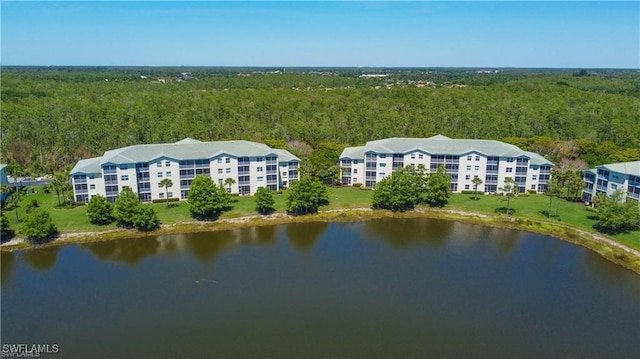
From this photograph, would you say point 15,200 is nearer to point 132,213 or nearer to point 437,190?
point 132,213

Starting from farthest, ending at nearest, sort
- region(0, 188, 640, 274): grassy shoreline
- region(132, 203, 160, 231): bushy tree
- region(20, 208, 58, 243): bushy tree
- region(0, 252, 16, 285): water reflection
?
region(132, 203, 160, 231): bushy tree, region(0, 188, 640, 274): grassy shoreline, region(20, 208, 58, 243): bushy tree, region(0, 252, 16, 285): water reflection

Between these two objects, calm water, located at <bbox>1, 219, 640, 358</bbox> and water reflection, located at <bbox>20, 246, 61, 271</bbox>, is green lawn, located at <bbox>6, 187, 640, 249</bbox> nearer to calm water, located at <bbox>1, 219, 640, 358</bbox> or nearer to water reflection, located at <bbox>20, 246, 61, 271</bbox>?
water reflection, located at <bbox>20, 246, 61, 271</bbox>

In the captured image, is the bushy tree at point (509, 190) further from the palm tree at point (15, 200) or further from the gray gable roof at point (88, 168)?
the palm tree at point (15, 200)

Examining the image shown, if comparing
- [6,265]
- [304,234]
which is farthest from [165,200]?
[304,234]

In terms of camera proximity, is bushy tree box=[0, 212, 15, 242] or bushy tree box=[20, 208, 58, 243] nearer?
bushy tree box=[20, 208, 58, 243]

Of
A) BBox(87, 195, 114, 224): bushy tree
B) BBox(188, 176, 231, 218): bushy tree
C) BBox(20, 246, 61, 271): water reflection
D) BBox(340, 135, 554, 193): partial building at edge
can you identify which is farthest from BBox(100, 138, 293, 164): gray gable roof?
BBox(340, 135, 554, 193): partial building at edge

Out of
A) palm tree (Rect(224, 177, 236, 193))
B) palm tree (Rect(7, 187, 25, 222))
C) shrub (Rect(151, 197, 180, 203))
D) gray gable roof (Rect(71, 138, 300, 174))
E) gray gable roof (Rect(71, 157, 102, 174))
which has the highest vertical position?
gray gable roof (Rect(71, 138, 300, 174))

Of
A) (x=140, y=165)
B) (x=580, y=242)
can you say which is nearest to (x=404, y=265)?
(x=580, y=242)

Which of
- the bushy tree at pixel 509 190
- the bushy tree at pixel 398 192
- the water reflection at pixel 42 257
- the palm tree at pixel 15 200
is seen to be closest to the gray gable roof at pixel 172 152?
the palm tree at pixel 15 200
